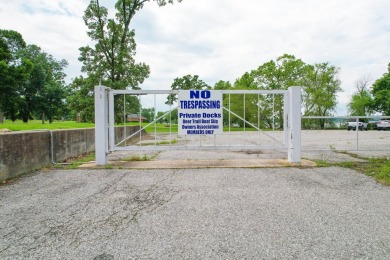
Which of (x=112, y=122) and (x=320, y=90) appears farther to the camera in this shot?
(x=320, y=90)

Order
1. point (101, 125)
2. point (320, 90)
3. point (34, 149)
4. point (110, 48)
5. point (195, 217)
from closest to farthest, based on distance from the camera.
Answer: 1. point (195, 217)
2. point (34, 149)
3. point (101, 125)
4. point (110, 48)
5. point (320, 90)

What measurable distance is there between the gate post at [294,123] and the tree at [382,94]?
5053cm

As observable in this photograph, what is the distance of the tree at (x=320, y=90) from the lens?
46.3 metres

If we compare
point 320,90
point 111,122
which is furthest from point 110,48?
point 320,90

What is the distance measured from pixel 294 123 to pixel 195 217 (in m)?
5.34

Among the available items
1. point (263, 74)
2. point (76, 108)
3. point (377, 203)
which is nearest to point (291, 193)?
point (377, 203)

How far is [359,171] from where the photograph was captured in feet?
23.2

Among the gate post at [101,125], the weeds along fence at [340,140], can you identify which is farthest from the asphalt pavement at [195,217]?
the weeds along fence at [340,140]

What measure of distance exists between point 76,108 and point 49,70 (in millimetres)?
49183

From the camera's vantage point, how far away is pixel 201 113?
8.20 meters

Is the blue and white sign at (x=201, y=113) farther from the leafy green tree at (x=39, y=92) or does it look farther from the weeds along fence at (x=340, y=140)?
the leafy green tree at (x=39, y=92)

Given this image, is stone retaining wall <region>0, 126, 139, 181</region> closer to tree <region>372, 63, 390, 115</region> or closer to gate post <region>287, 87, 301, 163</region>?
gate post <region>287, 87, 301, 163</region>

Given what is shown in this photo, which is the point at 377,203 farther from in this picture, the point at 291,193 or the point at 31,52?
the point at 31,52

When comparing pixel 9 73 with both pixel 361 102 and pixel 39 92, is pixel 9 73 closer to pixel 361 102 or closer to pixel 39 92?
pixel 39 92
